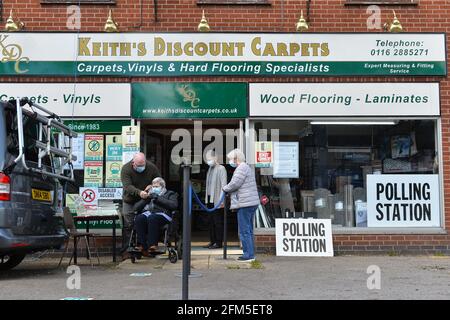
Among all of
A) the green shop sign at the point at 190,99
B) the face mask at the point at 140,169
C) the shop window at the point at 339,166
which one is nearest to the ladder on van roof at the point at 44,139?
the face mask at the point at 140,169

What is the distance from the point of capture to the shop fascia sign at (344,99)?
1009cm

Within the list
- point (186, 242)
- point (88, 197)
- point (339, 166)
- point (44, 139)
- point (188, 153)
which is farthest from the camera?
point (188, 153)

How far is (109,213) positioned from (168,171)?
2.90 m

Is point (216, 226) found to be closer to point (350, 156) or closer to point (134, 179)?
point (134, 179)

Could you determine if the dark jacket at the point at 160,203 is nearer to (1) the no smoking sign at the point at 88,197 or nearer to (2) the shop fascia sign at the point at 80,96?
(1) the no smoking sign at the point at 88,197

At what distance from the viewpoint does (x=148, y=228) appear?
842 cm

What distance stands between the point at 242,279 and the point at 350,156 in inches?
168

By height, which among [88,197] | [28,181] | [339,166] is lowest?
[88,197]

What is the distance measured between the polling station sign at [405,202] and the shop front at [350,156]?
2 cm

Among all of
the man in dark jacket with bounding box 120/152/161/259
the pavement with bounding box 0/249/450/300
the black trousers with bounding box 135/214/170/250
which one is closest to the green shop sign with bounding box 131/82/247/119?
the man in dark jacket with bounding box 120/152/161/259

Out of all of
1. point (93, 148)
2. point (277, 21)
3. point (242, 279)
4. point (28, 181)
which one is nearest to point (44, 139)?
point (28, 181)

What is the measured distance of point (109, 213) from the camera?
9.05 metres

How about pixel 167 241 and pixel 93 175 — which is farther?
pixel 93 175

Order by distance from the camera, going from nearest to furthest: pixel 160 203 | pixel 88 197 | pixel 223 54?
pixel 160 203, pixel 88 197, pixel 223 54
